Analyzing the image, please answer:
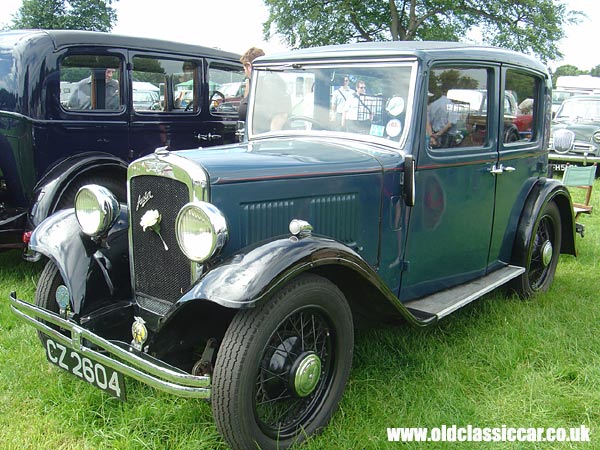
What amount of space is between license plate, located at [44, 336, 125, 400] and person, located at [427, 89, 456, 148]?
6.80ft

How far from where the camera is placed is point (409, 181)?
3053 millimetres

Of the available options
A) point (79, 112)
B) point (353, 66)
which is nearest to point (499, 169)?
point (353, 66)

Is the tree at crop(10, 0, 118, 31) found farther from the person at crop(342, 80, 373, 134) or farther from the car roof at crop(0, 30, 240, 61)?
the person at crop(342, 80, 373, 134)

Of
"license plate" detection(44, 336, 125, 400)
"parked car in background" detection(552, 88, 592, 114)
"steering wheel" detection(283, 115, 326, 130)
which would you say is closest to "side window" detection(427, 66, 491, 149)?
"steering wheel" detection(283, 115, 326, 130)

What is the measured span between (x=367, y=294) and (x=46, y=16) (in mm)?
30167

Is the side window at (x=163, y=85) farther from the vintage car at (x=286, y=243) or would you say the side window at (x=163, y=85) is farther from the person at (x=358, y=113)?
the person at (x=358, y=113)

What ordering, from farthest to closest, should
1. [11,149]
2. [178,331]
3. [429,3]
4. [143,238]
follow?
[429,3]
[11,149]
[143,238]
[178,331]

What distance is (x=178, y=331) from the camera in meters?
2.50

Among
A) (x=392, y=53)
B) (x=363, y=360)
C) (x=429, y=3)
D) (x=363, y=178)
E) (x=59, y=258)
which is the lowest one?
(x=363, y=360)

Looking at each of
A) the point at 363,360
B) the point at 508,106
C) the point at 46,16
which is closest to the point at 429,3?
the point at 46,16

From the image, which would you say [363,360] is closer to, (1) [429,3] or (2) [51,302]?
(2) [51,302]

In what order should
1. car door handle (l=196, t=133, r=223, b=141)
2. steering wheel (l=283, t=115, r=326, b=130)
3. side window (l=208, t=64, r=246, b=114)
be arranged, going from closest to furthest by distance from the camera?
steering wheel (l=283, t=115, r=326, b=130)
car door handle (l=196, t=133, r=223, b=141)
side window (l=208, t=64, r=246, b=114)

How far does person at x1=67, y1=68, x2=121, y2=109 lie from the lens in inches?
199

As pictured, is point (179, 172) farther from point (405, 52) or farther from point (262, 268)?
point (405, 52)
